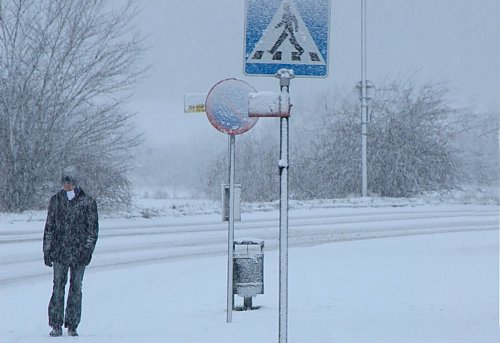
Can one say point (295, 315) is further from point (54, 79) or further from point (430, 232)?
point (54, 79)

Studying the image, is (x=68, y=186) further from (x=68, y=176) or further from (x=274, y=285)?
(x=274, y=285)

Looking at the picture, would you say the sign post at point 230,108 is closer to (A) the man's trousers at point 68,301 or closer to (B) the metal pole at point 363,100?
(A) the man's trousers at point 68,301

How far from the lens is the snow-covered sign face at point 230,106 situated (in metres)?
8.03

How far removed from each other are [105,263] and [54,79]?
1035 centimetres

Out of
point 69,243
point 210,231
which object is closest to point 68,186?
point 69,243

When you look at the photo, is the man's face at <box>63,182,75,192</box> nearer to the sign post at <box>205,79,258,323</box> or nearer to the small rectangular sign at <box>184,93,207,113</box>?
the sign post at <box>205,79,258,323</box>

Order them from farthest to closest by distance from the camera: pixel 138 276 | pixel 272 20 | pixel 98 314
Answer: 1. pixel 138 276
2. pixel 98 314
3. pixel 272 20

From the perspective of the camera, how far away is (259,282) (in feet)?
28.6

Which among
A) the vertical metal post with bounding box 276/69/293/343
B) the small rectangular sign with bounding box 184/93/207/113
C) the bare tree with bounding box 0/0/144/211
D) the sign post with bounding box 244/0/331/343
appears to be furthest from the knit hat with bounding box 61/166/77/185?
the bare tree with bounding box 0/0/144/211

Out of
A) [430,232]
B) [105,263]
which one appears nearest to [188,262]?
[105,263]

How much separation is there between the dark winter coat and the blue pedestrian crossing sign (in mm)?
2870

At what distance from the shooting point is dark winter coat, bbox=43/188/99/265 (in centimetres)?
768

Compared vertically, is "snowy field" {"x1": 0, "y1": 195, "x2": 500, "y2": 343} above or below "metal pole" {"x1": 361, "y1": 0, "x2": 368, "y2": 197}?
below

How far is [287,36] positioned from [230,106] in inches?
96.8
